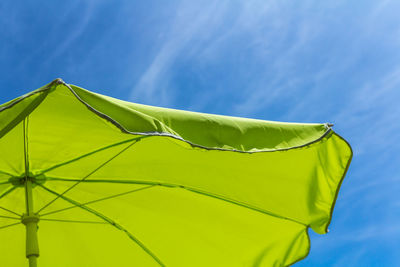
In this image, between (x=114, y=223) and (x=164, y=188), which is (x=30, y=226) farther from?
(x=164, y=188)

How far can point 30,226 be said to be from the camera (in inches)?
120

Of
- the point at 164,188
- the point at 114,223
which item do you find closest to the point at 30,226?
the point at 114,223

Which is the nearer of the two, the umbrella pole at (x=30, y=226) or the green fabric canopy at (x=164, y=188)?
the green fabric canopy at (x=164, y=188)

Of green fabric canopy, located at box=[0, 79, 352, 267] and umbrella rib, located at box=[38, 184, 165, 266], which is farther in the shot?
umbrella rib, located at box=[38, 184, 165, 266]

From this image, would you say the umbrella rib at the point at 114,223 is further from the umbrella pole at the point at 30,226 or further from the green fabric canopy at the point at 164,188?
the umbrella pole at the point at 30,226

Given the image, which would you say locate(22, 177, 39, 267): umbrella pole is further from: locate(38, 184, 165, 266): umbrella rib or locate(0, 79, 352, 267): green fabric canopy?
locate(38, 184, 165, 266): umbrella rib

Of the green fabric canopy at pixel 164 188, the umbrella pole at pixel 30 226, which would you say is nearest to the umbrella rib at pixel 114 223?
the green fabric canopy at pixel 164 188

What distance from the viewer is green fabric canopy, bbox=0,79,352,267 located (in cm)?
263

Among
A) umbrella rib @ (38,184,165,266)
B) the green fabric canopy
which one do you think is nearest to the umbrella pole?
the green fabric canopy

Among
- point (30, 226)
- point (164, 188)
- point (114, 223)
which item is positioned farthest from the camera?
point (114, 223)

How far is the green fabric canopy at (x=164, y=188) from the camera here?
2.63m

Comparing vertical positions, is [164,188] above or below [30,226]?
above

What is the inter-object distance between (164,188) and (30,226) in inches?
32.7

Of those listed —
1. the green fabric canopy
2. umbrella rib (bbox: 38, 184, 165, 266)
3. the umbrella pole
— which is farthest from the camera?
umbrella rib (bbox: 38, 184, 165, 266)
